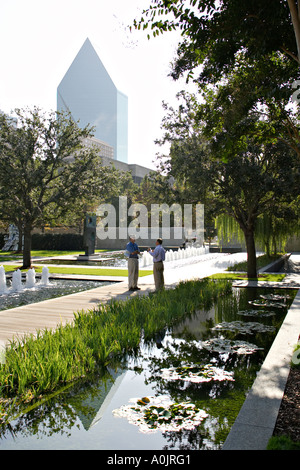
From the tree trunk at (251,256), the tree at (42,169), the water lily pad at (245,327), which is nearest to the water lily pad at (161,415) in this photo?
the water lily pad at (245,327)

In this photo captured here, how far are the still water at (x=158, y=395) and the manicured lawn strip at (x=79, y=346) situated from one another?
213 millimetres

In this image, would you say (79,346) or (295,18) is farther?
(79,346)

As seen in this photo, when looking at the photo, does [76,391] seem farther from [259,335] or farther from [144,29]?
[144,29]

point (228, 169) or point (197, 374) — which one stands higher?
point (228, 169)

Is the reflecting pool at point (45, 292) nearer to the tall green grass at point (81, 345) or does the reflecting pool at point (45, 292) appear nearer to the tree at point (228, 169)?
the tall green grass at point (81, 345)

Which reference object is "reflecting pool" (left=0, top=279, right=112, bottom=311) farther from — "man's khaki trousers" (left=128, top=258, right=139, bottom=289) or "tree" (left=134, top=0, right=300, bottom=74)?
"tree" (left=134, top=0, right=300, bottom=74)

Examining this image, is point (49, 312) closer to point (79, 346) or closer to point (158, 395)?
point (79, 346)

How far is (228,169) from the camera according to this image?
1353 cm

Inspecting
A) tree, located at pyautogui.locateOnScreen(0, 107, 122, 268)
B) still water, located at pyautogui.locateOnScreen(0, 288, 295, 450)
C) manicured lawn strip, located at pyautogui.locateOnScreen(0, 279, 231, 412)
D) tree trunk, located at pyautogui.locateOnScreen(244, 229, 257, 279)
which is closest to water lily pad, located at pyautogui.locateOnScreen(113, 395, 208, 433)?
still water, located at pyautogui.locateOnScreen(0, 288, 295, 450)

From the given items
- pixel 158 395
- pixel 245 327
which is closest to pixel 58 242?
pixel 245 327

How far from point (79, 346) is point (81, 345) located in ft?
0.17

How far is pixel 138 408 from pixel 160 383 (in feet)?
2.38

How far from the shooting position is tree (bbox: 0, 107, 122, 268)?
62.8ft
